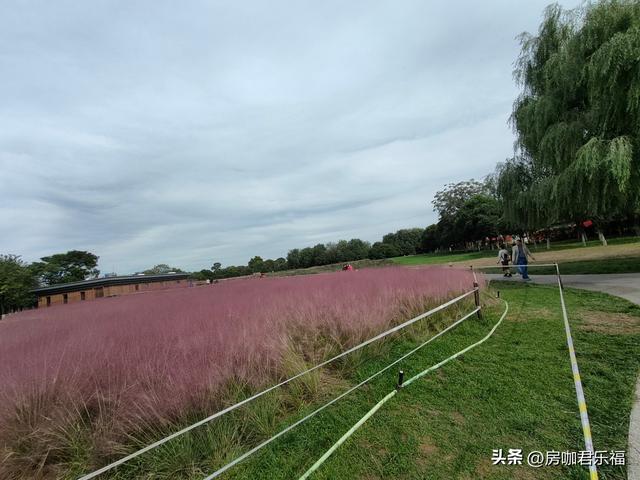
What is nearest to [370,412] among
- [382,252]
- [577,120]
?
[577,120]

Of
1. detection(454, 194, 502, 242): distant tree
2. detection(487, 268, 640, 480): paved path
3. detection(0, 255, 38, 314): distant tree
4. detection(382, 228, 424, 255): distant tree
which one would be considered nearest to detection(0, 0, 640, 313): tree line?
detection(487, 268, 640, 480): paved path

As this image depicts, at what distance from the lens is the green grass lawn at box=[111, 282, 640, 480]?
2.36m

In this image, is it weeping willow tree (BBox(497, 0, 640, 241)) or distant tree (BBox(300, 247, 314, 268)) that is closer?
weeping willow tree (BBox(497, 0, 640, 241))

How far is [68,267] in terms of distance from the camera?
235 ft

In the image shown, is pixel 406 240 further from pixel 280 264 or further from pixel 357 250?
pixel 280 264

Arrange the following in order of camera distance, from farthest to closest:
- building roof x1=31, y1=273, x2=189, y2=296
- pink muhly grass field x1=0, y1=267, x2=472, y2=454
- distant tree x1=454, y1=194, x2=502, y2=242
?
distant tree x1=454, y1=194, x2=502, y2=242 → building roof x1=31, y1=273, x2=189, y2=296 → pink muhly grass field x1=0, y1=267, x2=472, y2=454

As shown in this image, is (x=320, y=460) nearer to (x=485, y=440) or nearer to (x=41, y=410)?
(x=485, y=440)

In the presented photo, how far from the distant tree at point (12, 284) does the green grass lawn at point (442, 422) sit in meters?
35.0

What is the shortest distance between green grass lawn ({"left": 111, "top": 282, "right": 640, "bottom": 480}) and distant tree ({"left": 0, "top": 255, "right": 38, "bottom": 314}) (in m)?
35.0

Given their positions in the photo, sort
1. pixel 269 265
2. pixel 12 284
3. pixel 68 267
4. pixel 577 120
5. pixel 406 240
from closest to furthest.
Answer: pixel 577 120 < pixel 12 284 < pixel 68 267 < pixel 269 265 < pixel 406 240

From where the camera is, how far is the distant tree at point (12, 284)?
89.0ft

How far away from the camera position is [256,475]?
7.79 feet

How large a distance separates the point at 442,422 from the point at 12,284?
37619 mm

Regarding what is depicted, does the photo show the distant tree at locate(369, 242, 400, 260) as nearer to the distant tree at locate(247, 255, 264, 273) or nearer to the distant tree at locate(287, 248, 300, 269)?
the distant tree at locate(287, 248, 300, 269)
